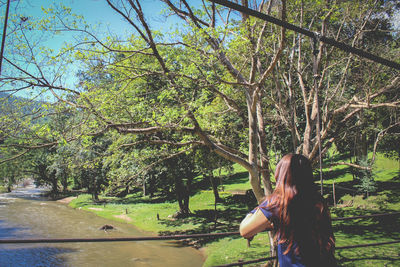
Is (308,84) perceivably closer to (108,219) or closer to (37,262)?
(37,262)

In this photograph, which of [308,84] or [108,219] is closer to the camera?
[308,84]

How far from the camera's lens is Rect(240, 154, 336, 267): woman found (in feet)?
5.73

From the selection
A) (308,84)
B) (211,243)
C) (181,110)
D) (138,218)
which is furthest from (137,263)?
(308,84)

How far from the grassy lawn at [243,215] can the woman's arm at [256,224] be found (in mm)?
4193

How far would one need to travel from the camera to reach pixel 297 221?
176 centimetres

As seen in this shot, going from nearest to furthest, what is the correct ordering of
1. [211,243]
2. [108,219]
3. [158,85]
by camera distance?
[158,85]
[211,243]
[108,219]

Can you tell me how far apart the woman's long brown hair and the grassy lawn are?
158 inches

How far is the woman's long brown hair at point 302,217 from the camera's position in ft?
5.73

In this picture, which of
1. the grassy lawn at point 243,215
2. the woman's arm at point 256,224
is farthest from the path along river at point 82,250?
the woman's arm at point 256,224

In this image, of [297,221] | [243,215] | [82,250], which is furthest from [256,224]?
[243,215]

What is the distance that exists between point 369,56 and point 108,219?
26.5 metres

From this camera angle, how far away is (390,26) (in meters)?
12.7

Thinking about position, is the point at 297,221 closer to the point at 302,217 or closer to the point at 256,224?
the point at 302,217

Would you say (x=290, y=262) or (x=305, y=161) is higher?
(x=305, y=161)
